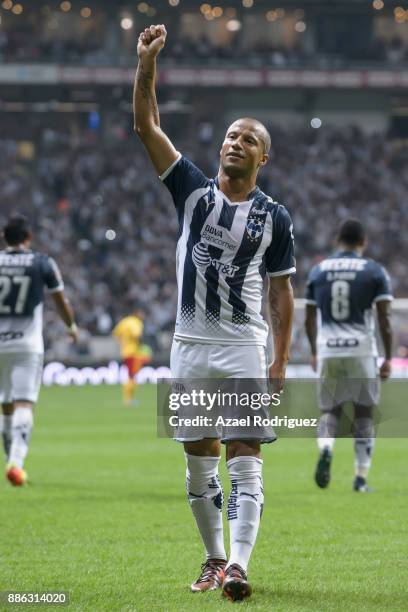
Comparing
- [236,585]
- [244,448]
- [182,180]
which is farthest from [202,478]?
[182,180]

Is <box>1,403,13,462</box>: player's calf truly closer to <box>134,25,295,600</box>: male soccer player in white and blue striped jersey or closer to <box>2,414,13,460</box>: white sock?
<box>2,414,13,460</box>: white sock

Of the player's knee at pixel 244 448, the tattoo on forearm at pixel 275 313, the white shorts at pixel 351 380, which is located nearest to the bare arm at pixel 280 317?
the tattoo on forearm at pixel 275 313

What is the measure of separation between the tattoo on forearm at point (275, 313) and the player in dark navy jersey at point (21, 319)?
513cm

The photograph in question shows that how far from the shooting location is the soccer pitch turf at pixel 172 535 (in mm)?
6359

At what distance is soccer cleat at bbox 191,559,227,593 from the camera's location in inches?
253

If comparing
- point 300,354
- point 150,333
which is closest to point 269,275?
point 300,354

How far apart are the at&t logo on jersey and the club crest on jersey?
0.60 ft

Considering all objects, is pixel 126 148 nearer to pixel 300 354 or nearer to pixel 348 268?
pixel 300 354

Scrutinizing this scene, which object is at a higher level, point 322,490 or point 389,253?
point 389,253

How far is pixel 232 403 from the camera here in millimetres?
6387

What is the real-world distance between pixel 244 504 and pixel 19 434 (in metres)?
5.72

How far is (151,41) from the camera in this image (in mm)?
6281

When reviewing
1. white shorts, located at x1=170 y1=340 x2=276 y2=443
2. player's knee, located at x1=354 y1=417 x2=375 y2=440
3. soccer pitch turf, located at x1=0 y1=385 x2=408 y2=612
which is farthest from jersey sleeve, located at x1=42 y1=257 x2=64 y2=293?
white shorts, located at x1=170 y1=340 x2=276 y2=443

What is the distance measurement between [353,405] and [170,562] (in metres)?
4.66
